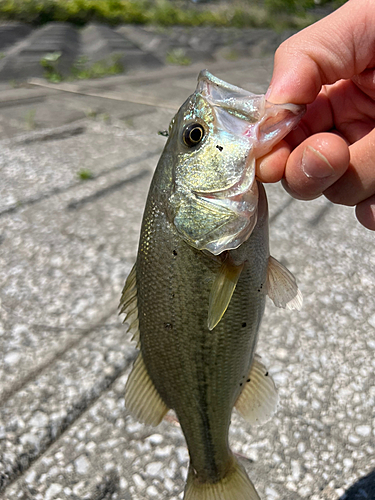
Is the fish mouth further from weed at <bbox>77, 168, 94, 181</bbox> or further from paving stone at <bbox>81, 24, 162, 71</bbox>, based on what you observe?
paving stone at <bbox>81, 24, 162, 71</bbox>

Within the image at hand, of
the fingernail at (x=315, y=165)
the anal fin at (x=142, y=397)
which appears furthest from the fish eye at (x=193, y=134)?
the anal fin at (x=142, y=397)

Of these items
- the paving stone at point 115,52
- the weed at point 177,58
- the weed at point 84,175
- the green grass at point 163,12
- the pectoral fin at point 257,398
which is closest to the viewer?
the pectoral fin at point 257,398

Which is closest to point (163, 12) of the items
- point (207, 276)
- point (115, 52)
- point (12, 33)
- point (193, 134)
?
point (115, 52)

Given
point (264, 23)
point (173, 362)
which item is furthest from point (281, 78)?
point (264, 23)

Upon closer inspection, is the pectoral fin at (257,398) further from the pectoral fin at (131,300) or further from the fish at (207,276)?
the pectoral fin at (131,300)

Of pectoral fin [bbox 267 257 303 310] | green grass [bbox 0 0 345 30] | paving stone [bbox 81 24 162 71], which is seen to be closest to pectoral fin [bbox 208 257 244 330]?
pectoral fin [bbox 267 257 303 310]

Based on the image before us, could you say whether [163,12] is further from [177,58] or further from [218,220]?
[218,220]
